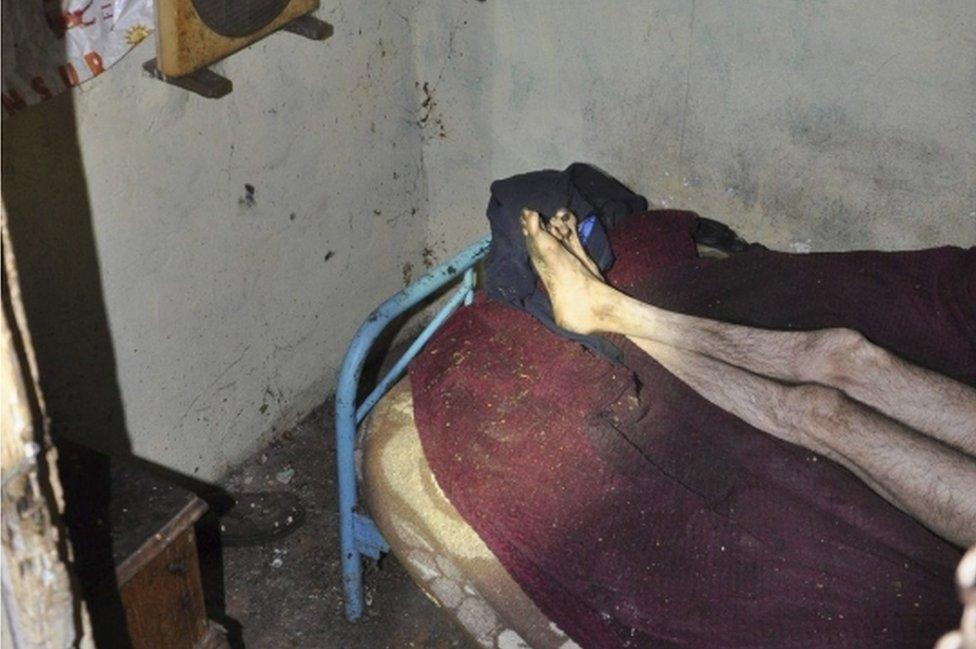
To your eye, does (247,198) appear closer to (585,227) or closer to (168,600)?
(585,227)

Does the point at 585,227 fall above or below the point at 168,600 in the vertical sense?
above

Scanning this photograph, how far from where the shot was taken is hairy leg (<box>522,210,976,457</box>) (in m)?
2.35

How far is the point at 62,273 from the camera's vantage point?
2533 millimetres

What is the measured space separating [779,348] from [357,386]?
935 millimetres

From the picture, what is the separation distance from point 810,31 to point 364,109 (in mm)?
1238

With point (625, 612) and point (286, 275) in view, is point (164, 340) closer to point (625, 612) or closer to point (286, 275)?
point (286, 275)

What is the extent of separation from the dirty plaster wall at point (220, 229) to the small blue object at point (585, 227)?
86 centimetres

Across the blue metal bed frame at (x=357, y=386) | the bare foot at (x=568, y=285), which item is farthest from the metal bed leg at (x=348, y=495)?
the bare foot at (x=568, y=285)

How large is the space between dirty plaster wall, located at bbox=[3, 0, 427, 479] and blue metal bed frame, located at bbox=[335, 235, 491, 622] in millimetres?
573

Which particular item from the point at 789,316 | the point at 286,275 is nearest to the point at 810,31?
the point at 789,316

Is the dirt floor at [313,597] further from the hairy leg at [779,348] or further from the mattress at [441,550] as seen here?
the hairy leg at [779,348]

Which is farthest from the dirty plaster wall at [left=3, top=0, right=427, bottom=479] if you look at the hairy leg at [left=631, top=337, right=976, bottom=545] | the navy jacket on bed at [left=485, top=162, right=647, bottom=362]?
the hairy leg at [left=631, top=337, right=976, bottom=545]

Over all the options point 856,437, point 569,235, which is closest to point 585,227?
point 569,235

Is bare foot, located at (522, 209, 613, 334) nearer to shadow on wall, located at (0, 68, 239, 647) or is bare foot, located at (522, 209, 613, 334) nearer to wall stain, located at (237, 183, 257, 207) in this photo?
wall stain, located at (237, 183, 257, 207)
